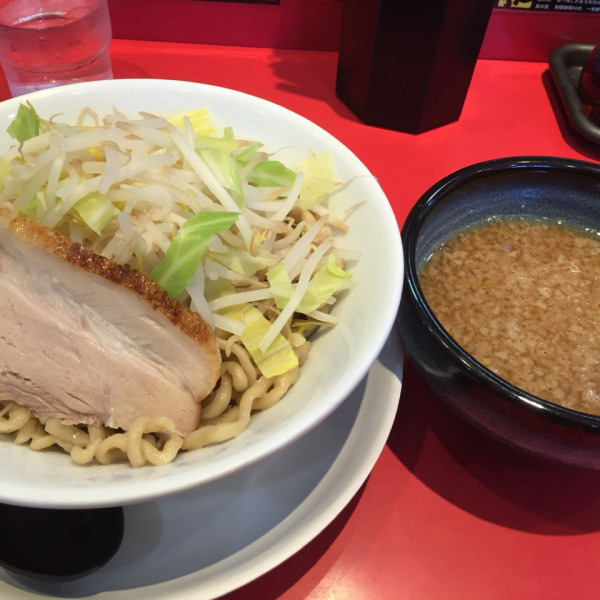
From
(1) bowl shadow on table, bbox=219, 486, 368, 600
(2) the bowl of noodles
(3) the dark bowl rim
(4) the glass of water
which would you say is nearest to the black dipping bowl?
(3) the dark bowl rim

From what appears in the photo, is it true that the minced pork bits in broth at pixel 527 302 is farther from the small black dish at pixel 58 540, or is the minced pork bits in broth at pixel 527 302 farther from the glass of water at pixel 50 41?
the glass of water at pixel 50 41

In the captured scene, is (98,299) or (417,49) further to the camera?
(417,49)

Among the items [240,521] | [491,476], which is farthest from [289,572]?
[491,476]

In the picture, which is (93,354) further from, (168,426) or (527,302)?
(527,302)

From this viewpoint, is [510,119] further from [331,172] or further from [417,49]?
[331,172]

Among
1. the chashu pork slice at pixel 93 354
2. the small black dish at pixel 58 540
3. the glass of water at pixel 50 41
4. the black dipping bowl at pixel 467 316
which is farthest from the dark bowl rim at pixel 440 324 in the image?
the glass of water at pixel 50 41

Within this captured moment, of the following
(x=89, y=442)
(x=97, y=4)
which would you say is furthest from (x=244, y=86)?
(x=89, y=442)
